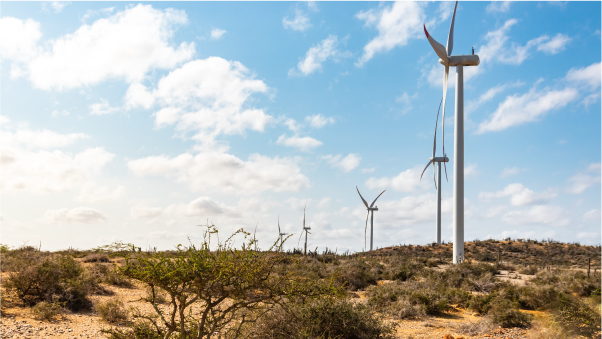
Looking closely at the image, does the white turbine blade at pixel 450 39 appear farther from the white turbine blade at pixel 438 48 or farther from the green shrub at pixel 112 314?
the green shrub at pixel 112 314

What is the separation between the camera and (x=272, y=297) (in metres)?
7.55

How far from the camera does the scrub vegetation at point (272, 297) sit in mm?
7129

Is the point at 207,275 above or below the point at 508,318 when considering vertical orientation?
above

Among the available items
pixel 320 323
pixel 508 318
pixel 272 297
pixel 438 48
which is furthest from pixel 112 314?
pixel 438 48

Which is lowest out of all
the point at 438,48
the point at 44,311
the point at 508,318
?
the point at 44,311

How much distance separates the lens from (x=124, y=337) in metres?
8.38

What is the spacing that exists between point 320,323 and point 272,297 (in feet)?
13.3

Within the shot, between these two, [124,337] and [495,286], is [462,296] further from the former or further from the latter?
[124,337]

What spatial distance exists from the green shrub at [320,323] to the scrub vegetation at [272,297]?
0.03m

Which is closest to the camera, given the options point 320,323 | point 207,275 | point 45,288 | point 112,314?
point 207,275

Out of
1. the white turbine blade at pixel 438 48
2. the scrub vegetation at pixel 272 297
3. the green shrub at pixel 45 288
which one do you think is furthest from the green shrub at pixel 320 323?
the white turbine blade at pixel 438 48

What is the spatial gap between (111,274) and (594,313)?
2189 centimetres

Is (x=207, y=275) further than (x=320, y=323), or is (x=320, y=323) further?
(x=320, y=323)

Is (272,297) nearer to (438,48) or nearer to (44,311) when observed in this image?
(44,311)
